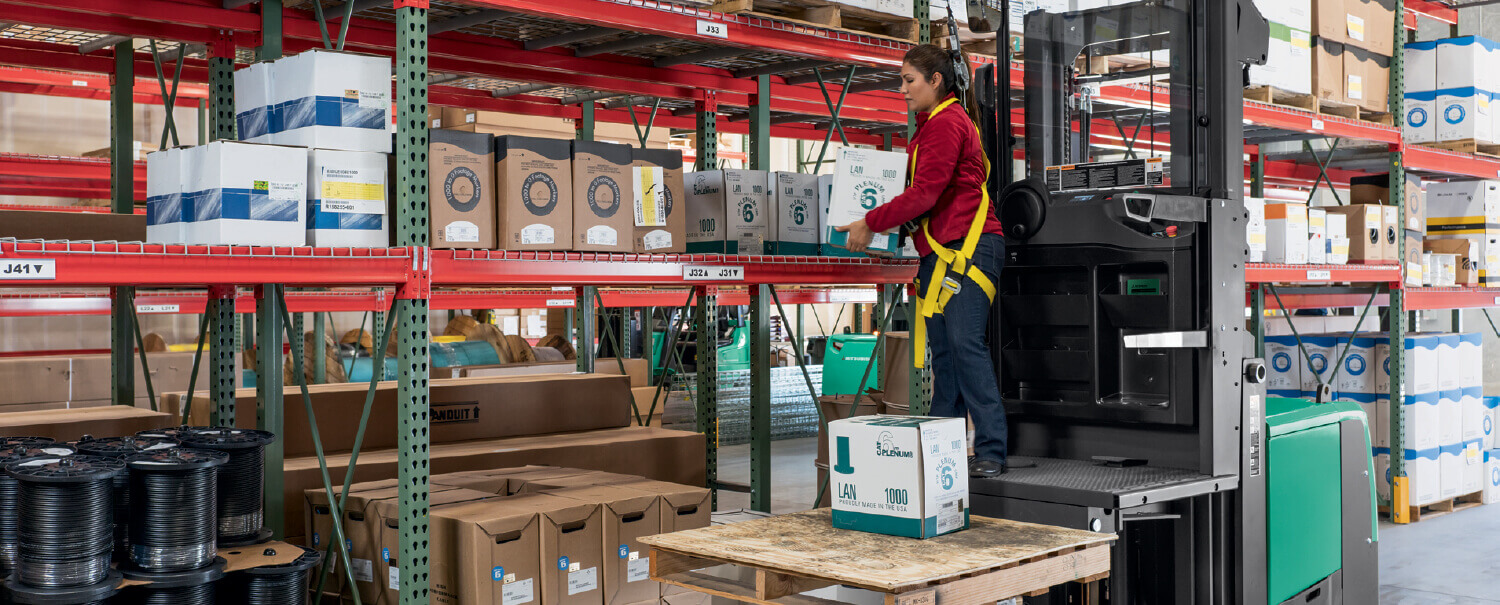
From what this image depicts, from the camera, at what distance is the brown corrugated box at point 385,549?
14.1 feet

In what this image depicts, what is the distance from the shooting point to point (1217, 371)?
3557mm

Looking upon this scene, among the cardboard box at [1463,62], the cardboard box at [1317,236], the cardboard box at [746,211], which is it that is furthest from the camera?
the cardboard box at [1463,62]

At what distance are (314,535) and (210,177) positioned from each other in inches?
64.9

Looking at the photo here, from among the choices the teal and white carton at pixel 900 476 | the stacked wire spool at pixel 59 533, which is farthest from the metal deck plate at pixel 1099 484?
the stacked wire spool at pixel 59 533

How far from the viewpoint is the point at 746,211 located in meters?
5.34

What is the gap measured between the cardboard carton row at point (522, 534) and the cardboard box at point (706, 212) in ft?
3.68

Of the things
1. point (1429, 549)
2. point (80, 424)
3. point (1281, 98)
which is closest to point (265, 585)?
point (80, 424)

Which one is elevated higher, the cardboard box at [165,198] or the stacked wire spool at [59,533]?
the cardboard box at [165,198]

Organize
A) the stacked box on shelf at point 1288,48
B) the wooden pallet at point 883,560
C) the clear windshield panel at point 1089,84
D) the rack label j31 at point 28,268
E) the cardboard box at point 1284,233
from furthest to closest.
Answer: the cardboard box at point 1284,233
the stacked box on shelf at point 1288,48
the clear windshield panel at point 1089,84
the rack label j31 at point 28,268
the wooden pallet at point 883,560

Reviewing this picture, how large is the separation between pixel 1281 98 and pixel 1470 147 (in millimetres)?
2448

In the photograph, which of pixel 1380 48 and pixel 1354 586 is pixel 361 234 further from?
pixel 1380 48

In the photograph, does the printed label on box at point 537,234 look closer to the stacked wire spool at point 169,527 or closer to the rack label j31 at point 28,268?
the stacked wire spool at point 169,527

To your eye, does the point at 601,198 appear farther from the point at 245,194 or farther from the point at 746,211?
the point at 245,194

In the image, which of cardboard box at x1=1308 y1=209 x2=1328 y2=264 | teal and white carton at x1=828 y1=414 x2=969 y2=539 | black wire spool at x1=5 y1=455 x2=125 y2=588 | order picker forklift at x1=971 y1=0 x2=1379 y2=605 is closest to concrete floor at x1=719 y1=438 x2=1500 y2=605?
cardboard box at x1=1308 y1=209 x2=1328 y2=264
